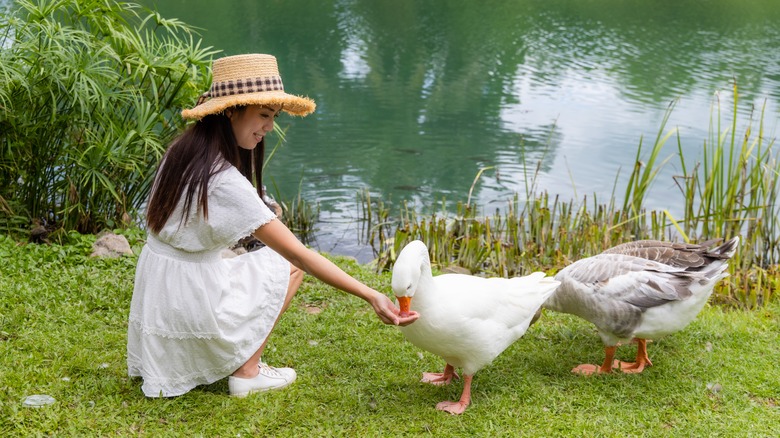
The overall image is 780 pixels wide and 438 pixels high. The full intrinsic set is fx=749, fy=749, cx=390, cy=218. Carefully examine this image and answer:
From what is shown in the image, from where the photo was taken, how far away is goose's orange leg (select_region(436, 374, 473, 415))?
3.71 m

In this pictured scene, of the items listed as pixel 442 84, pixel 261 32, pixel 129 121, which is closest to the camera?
pixel 129 121

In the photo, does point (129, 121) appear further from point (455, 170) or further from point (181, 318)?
point (455, 170)

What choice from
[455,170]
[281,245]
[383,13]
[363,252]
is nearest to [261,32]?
[383,13]

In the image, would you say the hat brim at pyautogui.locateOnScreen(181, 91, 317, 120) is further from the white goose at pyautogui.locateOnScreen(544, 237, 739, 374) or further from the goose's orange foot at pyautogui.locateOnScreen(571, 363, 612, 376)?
the goose's orange foot at pyautogui.locateOnScreen(571, 363, 612, 376)

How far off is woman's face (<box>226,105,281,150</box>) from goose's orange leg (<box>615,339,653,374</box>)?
2.44m

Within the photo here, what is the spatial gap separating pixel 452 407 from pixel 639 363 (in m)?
1.28

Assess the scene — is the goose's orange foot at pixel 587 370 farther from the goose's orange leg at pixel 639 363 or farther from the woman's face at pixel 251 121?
the woman's face at pixel 251 121

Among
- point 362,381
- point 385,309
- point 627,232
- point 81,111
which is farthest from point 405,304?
point 627,232

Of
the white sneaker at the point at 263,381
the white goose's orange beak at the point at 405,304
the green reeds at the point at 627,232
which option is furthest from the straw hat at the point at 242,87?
the green reeds at the point at 627,232

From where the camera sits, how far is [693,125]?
12.6 m

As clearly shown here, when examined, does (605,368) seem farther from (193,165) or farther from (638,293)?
(193,165)

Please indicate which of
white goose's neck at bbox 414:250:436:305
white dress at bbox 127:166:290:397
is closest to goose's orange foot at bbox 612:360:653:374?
white goose's neck at bbox 414:250:436:305

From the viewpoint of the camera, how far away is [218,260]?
3.52m

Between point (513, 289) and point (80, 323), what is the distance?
2.57 m
